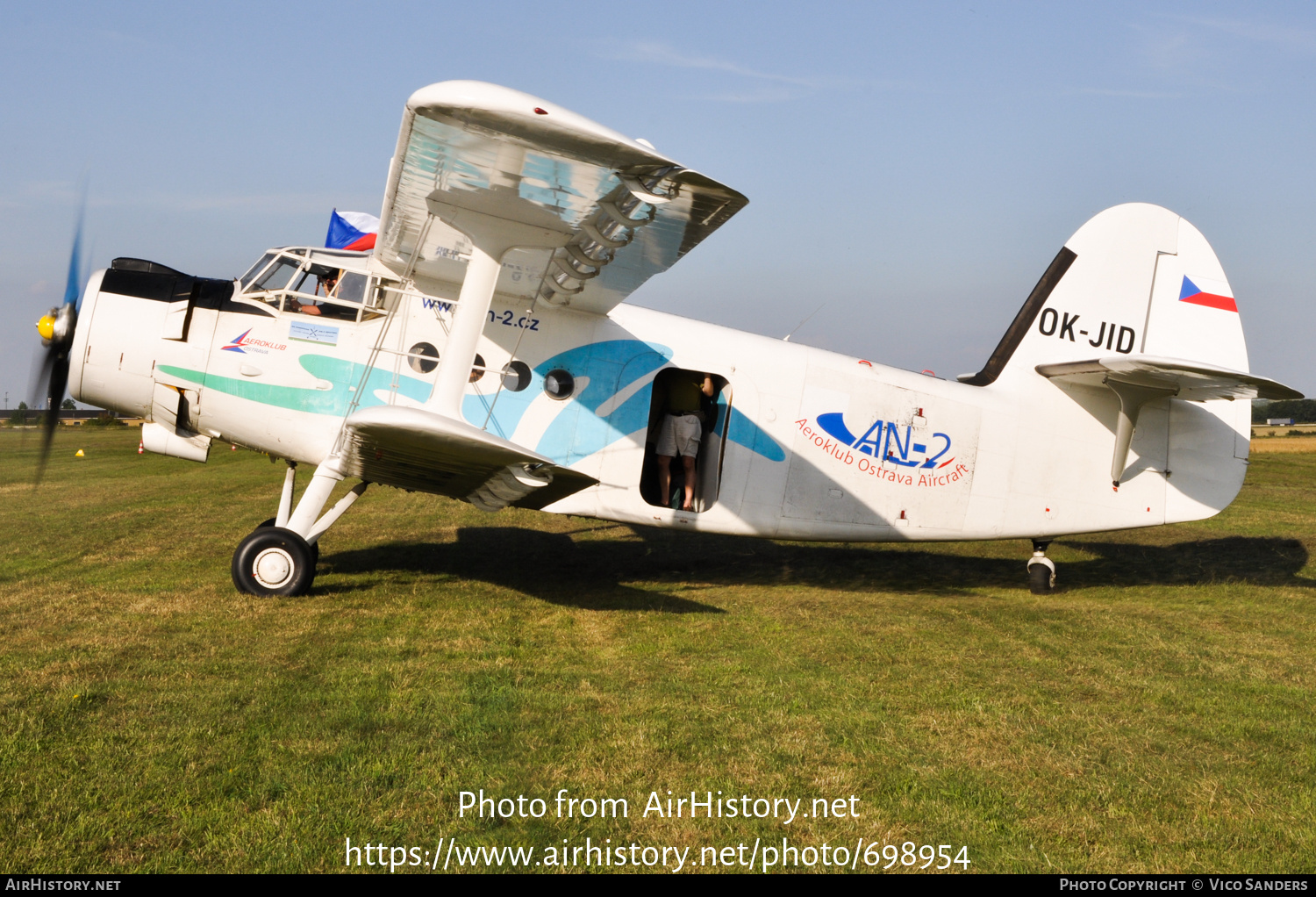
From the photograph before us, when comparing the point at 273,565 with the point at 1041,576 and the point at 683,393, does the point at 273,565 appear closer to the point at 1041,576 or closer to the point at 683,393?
the point at 683,393

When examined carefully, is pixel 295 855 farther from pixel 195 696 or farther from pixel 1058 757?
pixel 1058 757

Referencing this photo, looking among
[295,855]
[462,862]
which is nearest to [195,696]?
[295,855]

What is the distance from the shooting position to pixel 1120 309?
10062mm

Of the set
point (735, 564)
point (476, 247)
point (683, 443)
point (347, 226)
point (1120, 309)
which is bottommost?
point (735, 564)

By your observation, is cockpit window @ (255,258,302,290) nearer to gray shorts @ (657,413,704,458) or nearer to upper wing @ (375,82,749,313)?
upper wing @ (375,82,749,313)

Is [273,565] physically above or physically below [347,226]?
below

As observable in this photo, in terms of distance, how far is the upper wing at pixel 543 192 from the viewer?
203 inches

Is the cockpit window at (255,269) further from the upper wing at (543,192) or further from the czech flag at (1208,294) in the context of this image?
the czech flag at (1208,294)

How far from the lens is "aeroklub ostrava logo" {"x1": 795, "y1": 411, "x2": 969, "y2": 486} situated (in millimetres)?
9141

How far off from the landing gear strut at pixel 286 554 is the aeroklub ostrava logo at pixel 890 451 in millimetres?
4518

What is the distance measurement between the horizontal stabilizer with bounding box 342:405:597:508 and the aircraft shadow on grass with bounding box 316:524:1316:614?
1.26 m

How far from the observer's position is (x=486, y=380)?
325 inches

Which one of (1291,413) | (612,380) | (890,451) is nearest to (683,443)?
(612,380)

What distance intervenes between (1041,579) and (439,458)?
6.68 m
